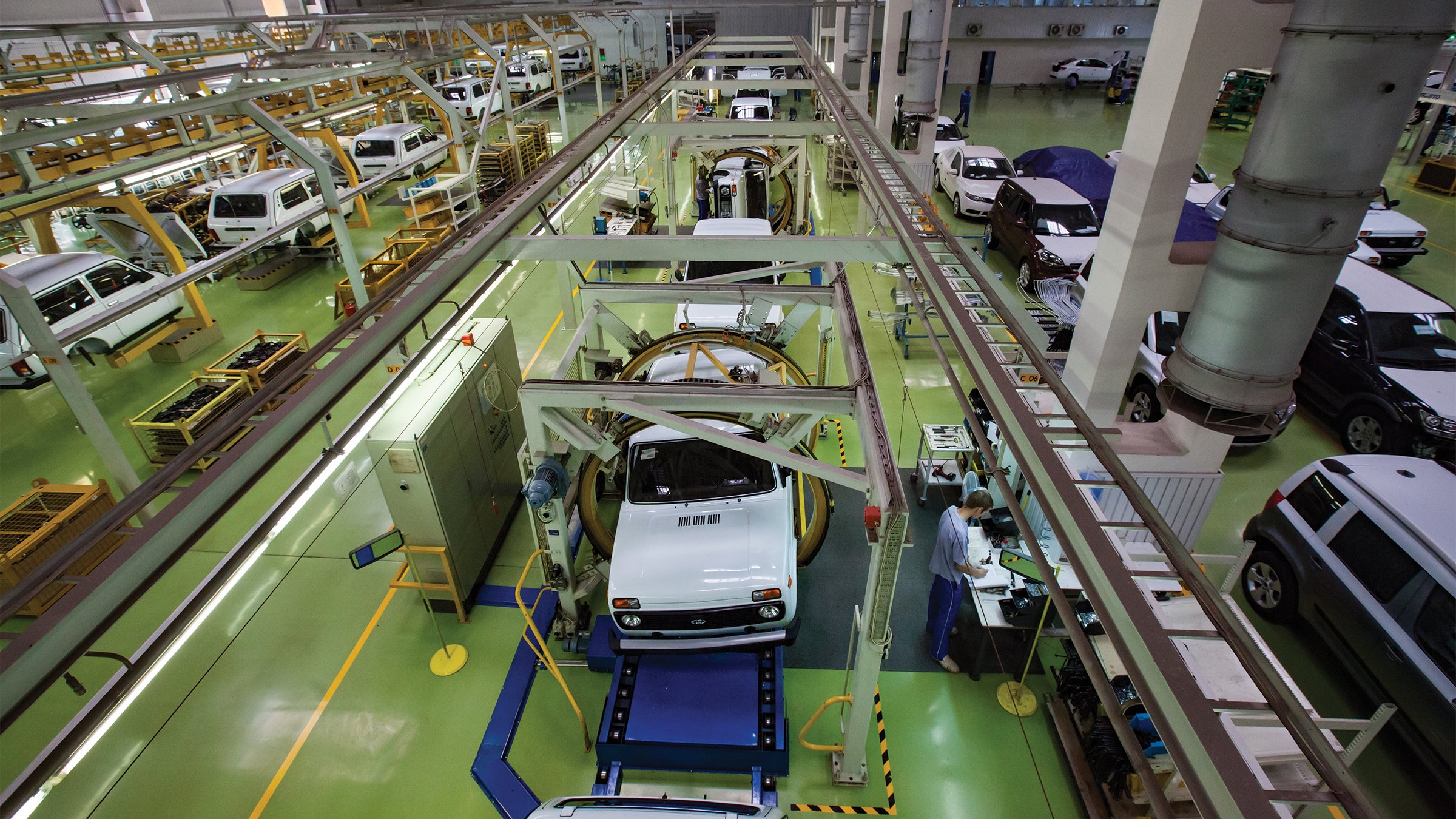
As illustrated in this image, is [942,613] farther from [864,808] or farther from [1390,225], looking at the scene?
[1390,225]

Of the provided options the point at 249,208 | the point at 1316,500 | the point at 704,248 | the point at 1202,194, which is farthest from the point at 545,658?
the point at 1202,194

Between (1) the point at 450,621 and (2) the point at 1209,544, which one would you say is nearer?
(1) the point at 450,621

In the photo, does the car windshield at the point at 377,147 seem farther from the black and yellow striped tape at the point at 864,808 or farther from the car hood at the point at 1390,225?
the car hood at the point at 1390,225

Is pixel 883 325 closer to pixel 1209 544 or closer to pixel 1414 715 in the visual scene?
pixel 1209 544

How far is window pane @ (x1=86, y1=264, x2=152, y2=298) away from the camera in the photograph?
945cm

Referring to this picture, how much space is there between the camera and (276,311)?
11.7 meters

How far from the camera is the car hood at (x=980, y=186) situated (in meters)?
14.1

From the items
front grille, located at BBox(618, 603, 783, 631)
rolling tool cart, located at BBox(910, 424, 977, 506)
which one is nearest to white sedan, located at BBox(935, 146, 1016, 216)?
rolling tool cart, located at BBox(910, 424, 977, 506)

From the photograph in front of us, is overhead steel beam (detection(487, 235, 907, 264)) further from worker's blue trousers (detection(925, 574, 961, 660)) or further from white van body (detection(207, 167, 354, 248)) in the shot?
white van body (detection(207, 167, 354, 248))

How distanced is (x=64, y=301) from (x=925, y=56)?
12.8 meters

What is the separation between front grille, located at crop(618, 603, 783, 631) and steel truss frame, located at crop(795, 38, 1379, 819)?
2.60 m

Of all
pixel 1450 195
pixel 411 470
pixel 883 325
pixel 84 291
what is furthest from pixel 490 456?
pixel 1450 195

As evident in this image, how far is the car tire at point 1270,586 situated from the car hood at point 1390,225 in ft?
31.6

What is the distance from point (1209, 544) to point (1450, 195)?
17.5 meters
